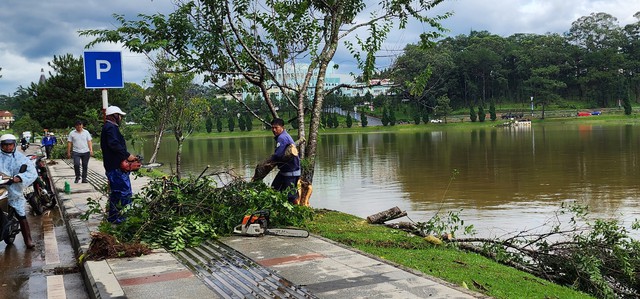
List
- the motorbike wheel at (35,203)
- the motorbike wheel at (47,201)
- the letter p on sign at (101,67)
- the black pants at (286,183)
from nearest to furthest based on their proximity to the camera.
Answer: the black pants at (286,183), the letter p on sign at (101,67), the motorbike wheel at (35,203), the motorbike wheel at (47,201)

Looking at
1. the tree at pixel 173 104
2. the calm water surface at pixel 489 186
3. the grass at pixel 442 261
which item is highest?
the tree at pixel 173 104

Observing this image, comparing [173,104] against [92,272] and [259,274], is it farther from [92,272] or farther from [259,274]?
[259,274]

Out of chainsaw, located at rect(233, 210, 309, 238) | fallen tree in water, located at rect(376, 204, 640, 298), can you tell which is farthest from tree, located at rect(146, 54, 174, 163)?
fallen tree in water, located at rect(376, 204, 640, 298)

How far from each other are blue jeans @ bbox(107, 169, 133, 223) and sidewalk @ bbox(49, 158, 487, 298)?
80 centimetres

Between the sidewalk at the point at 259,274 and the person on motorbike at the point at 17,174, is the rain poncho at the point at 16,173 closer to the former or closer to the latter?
the person on motorbike at the point at 17,174

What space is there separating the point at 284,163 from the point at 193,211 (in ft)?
4.93

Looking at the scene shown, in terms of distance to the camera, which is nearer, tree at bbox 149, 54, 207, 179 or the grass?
the grass

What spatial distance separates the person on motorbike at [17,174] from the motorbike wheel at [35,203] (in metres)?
2.92

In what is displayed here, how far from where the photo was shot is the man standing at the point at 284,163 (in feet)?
26.7

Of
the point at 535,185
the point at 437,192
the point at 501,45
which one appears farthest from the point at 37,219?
the point at 501,45

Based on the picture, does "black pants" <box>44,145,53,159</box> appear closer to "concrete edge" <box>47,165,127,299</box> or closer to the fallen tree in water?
"concrete edge" <box>47,165,127,299</box>

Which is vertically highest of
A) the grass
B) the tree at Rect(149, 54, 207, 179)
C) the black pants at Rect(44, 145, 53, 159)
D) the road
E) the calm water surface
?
the tree at Rect(149, 54, 207, 179)

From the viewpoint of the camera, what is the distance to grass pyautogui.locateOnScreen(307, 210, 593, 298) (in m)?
5.61

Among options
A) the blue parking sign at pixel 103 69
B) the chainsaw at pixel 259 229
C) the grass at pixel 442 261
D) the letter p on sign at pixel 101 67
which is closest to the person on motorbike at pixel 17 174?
the blue parking sign at pixel 103 69
